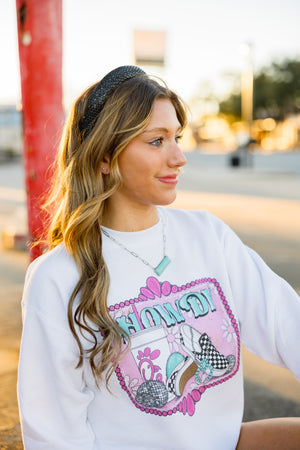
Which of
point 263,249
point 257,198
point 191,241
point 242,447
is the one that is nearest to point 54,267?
point 191,241

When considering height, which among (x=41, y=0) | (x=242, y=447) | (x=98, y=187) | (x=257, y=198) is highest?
(x=41, y=0)

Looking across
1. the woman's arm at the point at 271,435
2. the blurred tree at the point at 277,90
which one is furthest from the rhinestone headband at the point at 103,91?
the blurred tree at the point at 277,90

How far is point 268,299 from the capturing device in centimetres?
186

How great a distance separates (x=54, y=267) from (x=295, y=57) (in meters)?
56.0

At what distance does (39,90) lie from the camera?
3.50 m

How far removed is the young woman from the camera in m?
1.70

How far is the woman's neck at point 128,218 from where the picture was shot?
6.28 ft

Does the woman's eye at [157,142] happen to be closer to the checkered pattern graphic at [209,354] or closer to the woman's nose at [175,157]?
the woman's nose at [175,157]

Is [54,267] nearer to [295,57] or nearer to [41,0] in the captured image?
[41,0]

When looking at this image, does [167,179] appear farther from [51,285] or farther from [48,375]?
[48,375]

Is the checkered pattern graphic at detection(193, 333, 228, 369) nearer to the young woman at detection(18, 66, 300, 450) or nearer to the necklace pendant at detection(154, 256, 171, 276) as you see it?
the young woman at detection(18, 66, 300, 450)

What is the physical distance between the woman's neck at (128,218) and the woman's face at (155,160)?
59 millimetres

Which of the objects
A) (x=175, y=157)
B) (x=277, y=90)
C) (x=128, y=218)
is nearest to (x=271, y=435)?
(x=128, y=218)

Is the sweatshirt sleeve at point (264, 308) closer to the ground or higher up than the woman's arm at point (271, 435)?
higher up
